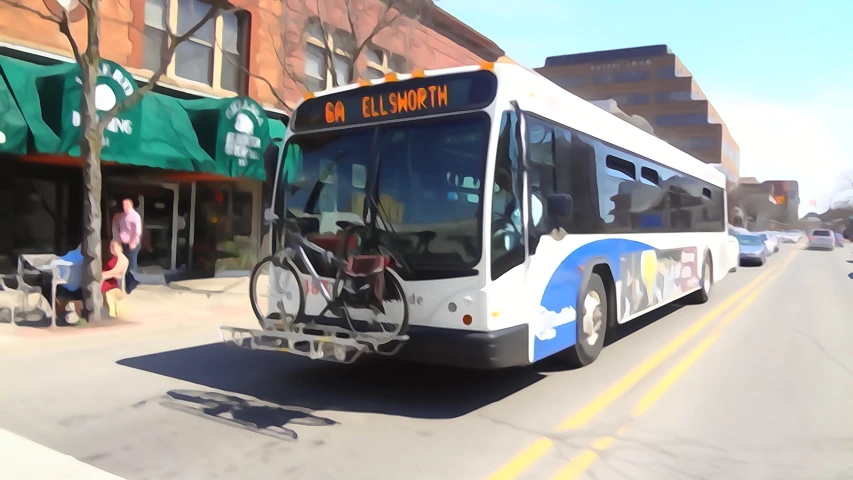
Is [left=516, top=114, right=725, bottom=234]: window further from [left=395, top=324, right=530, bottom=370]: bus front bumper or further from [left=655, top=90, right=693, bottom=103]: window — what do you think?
[left=655, top=90, right=693, bottom=103]: window

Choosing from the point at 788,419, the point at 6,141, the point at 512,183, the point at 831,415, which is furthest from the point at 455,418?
the point at 6,141

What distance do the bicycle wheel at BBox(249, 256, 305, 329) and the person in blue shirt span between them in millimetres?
4950

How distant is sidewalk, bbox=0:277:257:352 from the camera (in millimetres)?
8758

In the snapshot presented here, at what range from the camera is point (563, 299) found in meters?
6.21

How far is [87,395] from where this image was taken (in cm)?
592

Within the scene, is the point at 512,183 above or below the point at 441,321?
above

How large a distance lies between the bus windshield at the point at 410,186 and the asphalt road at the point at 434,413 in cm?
137

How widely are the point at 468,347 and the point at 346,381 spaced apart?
1870 millimetres

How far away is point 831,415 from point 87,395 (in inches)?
265

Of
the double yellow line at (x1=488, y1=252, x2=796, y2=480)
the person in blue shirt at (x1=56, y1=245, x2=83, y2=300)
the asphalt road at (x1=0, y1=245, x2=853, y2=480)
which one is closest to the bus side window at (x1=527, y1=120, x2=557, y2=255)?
the double yellow line at (x1=488, y1=252, x2=796, y2=480)

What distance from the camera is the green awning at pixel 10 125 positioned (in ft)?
33.6

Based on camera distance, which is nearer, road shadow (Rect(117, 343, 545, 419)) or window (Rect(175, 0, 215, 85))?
road shadow (Rect(117, 343, 545, 419))

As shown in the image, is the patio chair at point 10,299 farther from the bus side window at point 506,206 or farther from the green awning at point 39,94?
the bus side window at point 506,206

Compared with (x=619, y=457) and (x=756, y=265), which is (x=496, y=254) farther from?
(x=756, y=265)
